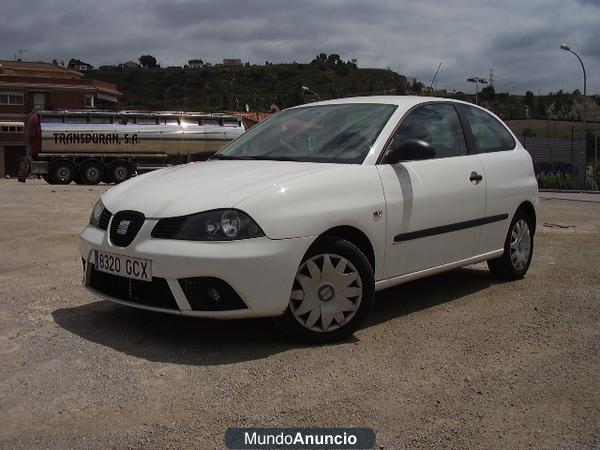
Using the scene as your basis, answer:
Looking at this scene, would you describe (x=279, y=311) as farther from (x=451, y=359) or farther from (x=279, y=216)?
(x=451, y=359)

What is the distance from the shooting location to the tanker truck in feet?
88.2

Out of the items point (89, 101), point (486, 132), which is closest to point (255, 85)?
point (89, 101)

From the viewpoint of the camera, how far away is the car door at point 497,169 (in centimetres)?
534

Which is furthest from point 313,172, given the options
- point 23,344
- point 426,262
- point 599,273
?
point 599,273

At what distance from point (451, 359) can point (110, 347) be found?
202 centimetres

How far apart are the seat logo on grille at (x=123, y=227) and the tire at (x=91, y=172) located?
972 inches

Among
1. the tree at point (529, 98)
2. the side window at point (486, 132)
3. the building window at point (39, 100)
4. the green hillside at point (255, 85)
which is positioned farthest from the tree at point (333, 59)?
the side window at point (486, 132)

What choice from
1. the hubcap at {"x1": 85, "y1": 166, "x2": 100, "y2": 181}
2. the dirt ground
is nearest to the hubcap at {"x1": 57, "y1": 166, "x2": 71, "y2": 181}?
the hubcap at {"x1": 85, "y1": 166, "x2": 100, "y2": 181}

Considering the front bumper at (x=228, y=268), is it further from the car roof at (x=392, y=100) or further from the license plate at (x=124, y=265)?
the car roof at (x=392, y=100)

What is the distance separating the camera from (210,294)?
3719 mm

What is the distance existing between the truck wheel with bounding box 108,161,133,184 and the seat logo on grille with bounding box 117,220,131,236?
2454 centimetres

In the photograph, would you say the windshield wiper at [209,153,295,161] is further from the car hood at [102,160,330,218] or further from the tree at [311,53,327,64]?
the tree at [311,53,327,64]

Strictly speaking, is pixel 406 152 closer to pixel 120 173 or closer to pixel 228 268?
pixel 228 268

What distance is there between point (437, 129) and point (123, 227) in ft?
8.29
